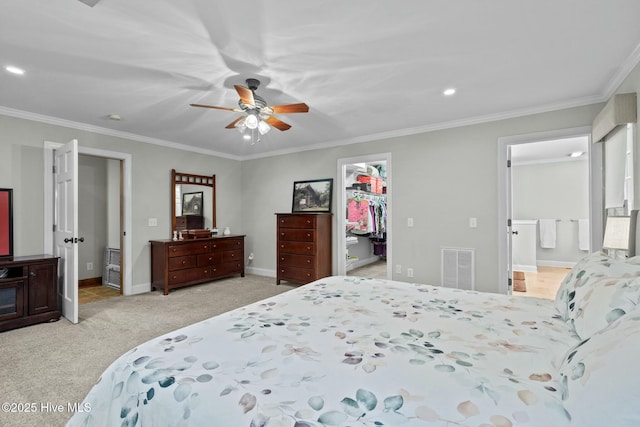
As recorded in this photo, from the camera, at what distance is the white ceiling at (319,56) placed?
5.98 feet

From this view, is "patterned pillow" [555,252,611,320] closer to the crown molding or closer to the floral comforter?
the floral comforter

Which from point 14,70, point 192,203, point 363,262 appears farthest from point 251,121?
point 363,262

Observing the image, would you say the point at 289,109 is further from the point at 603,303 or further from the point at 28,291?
the point at 28,291

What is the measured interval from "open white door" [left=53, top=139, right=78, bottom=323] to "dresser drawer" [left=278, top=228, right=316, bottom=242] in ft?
8.83

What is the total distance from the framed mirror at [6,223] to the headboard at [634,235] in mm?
5738

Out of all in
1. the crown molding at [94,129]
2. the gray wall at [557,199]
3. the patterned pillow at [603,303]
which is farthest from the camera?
the gray wall at [557,199]

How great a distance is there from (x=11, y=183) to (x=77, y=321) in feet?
5.75

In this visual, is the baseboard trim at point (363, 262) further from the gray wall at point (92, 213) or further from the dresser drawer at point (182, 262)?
the gray wall at point (92, 213)

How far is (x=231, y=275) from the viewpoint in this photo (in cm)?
557

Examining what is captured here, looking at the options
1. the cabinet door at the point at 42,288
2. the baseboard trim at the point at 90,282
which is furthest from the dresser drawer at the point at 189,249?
the baseboard trim at the point at 90,282

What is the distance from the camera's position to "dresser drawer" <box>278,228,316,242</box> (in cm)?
469

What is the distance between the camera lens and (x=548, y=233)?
657 cm

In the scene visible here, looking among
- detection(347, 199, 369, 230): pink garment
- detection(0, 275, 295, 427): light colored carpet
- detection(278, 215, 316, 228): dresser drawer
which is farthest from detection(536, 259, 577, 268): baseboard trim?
detection(0, 275, 295, 427): light colored carpet

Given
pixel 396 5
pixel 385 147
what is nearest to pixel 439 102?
pixel 385 147
